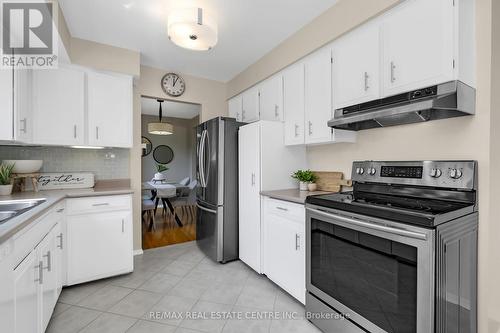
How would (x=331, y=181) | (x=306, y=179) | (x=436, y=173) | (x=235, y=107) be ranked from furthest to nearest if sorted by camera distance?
1. (x=235, y=107)
2. (x=306, y=179)
3. (x=331, y=181)
4. (x=436, y=173)

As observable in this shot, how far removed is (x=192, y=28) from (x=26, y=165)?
2.04 meters

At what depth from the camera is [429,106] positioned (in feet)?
4.46

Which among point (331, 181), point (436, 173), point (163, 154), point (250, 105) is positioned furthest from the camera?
point (163, 154)

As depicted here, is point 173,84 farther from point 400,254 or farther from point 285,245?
point 400,254

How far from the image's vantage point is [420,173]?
1646 millimetres

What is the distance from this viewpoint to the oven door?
117cm

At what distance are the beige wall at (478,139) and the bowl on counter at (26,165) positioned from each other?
296 cm

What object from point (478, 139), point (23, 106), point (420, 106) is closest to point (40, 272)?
point (23, 106)

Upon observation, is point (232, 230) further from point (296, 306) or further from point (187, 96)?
point (187, 96)

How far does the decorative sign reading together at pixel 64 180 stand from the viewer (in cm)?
254

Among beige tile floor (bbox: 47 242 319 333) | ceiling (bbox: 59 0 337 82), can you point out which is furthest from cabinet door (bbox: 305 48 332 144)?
beige tile floor (bbox: 47 242 319 333)

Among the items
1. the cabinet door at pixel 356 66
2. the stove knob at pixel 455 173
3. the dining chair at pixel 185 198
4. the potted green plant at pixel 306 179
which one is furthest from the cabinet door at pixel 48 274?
the dining chair at pixel 185 198

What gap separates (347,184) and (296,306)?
1157mm

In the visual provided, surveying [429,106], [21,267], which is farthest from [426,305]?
[21,267]
